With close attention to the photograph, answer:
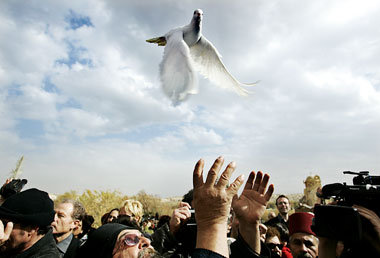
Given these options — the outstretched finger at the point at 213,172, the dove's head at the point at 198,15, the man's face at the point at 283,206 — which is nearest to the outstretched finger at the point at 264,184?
the outstretched finger at the point at 213,172

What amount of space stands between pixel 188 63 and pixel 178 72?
0.48 ft

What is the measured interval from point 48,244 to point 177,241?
126 cm

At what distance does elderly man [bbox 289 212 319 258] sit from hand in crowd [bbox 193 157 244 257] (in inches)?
99.9

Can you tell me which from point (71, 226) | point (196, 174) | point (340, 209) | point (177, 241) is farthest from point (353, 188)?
point (71, 226)

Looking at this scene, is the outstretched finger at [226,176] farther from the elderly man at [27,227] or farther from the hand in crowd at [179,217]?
the elderly man at [27,227]

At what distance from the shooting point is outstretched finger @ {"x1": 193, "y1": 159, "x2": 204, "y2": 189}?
1.44m

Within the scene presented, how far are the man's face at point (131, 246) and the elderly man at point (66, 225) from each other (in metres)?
1.34

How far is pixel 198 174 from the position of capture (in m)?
1.45

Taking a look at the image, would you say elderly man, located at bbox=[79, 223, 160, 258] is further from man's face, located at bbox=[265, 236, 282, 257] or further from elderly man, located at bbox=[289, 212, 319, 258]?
man's face, located at bbox=[265, 236, 282, 257]

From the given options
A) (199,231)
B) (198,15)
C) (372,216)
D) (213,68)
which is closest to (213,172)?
(199,231)

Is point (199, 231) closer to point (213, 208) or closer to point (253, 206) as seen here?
point (213, 208)

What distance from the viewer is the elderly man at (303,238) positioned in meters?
3.38

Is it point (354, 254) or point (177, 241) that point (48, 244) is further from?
point (354, 254)

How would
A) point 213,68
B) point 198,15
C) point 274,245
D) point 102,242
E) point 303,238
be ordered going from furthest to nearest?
point 213,68 < point 274,245 < point 303,238 < point 198,15 < point 102,242
